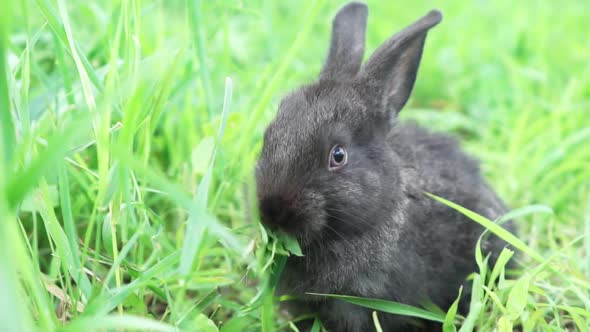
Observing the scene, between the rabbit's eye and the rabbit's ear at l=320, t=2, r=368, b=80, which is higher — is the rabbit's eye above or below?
below

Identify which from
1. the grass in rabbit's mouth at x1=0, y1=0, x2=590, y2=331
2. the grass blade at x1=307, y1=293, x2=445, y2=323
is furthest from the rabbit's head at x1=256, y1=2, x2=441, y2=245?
the grass blade at x1=307, y1=293, x2=445, y2=323

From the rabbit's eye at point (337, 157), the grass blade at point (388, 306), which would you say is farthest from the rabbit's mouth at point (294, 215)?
the grass blade at point (388, 306)

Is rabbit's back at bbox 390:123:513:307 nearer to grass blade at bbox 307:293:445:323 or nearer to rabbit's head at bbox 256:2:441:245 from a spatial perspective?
rabbit's head at bbox 256:2:441:245

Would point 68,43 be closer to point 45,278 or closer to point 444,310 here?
point 45,278

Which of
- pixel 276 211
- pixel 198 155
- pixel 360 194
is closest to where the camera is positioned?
pixel 276 211

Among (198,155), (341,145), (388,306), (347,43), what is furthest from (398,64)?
(388,306)

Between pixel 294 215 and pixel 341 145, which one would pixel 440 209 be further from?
pixel 294 215

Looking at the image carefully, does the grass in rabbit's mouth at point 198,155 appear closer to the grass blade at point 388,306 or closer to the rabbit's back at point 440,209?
the grass blade at point 388,306
